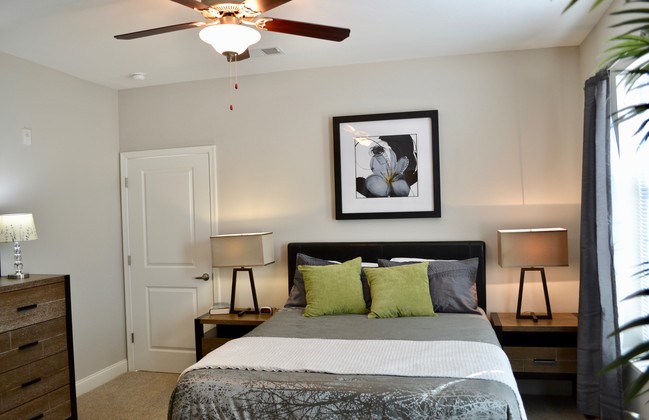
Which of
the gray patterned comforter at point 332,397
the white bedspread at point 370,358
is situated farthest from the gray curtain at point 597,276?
the gray patterned comforter at point 332,397

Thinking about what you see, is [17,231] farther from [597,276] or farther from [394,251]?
[597,276]

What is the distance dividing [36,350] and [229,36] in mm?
2393

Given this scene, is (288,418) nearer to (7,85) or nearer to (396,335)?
(396,335)

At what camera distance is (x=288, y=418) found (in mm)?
2207

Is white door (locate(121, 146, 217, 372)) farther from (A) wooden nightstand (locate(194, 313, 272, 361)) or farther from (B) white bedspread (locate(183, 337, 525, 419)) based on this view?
(B) white bedspread (locate(183, 337, 525, 419))

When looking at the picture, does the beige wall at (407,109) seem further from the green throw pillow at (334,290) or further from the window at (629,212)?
the window at (629,212)

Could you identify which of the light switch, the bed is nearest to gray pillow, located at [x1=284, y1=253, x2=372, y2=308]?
the bed

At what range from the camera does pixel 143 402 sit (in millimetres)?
3934

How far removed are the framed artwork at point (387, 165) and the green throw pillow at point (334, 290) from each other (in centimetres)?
63

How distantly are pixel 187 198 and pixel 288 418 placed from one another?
2831 mm

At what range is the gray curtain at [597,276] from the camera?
10.1 feet

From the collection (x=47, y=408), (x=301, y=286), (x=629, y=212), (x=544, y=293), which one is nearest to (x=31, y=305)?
(x=47, y=408)

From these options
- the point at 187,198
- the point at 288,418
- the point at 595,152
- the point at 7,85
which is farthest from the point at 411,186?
the point at 7,85

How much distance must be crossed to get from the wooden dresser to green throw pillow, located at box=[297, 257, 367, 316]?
1.68 m
